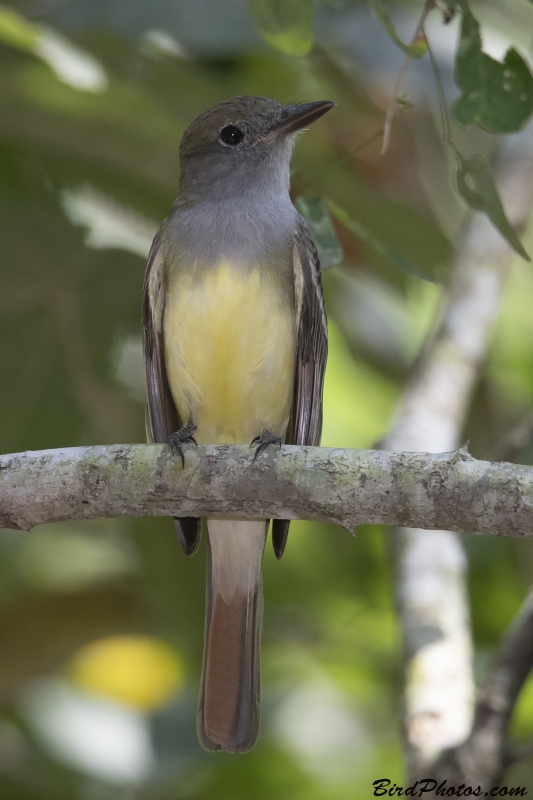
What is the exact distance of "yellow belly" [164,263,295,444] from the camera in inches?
147

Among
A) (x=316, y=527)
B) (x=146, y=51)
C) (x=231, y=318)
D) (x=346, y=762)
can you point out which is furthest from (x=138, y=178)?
(x=346, y=762)

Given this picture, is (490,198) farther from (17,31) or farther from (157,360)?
(17,31)

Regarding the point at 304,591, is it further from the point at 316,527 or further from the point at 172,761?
the point at 172,761

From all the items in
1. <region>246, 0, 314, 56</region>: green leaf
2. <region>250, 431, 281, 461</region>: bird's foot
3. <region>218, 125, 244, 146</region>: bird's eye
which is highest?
<region>218, 125, 244, 146</region>: bird's eye

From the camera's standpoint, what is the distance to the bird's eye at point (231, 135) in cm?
441

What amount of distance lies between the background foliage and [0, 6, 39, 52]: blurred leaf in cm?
1

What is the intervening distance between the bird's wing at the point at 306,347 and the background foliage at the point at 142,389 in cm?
42

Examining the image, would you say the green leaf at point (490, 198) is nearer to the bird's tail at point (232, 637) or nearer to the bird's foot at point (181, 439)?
the bird's foot at point (181, 439)

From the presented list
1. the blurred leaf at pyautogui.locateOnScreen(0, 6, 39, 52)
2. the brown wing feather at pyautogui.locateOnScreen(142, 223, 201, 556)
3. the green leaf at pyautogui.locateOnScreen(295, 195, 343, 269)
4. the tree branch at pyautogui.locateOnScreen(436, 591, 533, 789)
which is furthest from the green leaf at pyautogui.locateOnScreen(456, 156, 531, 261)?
the blurred leaf at pyautogui.locateOnScreen(0, 6, 39, 52)

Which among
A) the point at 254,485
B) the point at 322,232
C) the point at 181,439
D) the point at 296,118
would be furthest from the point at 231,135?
the point at 254,485

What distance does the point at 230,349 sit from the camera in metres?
3.75

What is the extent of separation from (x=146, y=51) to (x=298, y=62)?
87 cm

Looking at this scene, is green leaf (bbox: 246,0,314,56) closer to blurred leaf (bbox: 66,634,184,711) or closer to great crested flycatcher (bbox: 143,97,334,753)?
great crested flycatcher (bbox: 143,97,334,753)

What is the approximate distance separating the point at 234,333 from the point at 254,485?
0.88 meters
